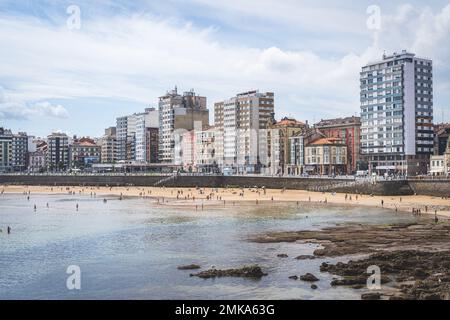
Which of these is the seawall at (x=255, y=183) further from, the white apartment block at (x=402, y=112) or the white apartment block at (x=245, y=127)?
the white apartment block at (x=245, y=127)

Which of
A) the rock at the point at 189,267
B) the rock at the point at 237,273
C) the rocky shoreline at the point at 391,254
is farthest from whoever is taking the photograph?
the rock at the point at 189,267

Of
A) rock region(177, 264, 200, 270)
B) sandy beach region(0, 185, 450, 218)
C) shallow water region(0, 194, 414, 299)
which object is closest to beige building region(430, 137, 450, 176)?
sandy beach region(0, 185, 450, 218)

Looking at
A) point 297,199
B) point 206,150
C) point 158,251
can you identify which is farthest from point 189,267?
point 206,150

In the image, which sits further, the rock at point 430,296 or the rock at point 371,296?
the rock at point 371,296

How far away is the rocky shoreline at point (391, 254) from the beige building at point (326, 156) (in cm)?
8007

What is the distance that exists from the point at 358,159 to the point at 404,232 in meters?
94.9

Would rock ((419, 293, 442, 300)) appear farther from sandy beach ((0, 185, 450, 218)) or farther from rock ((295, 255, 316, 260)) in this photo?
sandy beach ((0, 185, 450, 218))

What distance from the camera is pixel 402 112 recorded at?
131m

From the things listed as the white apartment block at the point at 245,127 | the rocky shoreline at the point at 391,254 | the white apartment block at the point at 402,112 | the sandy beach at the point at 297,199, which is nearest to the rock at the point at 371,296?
the rocky shoreline at the point at 391,254

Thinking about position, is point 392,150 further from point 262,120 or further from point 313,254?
point 313,254

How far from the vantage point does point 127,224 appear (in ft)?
229

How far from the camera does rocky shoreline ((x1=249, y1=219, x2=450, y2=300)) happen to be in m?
32.4

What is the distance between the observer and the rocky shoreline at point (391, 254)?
32438mm

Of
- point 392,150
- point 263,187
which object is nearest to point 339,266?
point 263,187
